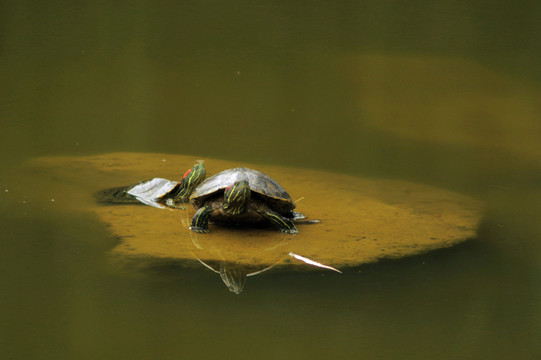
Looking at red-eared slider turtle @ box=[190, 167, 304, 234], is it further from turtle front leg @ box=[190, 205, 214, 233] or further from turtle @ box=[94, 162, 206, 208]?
turtle @ box=[94, 162, 206, 208]

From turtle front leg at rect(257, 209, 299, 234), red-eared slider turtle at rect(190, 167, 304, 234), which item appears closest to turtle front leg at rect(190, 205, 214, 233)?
red-eared slider turtle at rect(190, 167, 304, 234)

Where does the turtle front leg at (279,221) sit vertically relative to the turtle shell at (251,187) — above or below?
below

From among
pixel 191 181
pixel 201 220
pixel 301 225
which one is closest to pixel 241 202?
pixel 201 220

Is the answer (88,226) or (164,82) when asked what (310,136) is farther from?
(88,226)

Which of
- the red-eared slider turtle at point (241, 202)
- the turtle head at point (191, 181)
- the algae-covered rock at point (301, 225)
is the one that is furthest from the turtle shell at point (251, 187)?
the turtle head at point (191, 181)

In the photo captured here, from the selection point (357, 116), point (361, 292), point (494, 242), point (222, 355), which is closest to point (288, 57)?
point (357, 116)

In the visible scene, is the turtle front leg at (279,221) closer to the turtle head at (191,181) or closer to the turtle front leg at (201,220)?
the turtle front leg at (201,220)

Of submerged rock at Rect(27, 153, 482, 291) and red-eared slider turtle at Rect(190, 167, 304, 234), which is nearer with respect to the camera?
submerged rock at Rect(27, 153, 482, 291)

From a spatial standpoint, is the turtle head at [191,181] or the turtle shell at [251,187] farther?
the turtle head at [191,181]
